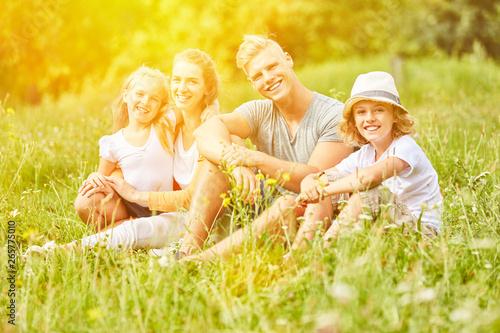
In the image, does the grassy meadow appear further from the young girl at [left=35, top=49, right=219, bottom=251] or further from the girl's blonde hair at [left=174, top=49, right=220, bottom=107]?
the girl's blonde hair at [left=174, top=49, right=220, bottom=107]

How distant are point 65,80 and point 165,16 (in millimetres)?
3645

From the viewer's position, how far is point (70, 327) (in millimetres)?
2486

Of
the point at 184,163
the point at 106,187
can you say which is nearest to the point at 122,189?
the point at 106,187

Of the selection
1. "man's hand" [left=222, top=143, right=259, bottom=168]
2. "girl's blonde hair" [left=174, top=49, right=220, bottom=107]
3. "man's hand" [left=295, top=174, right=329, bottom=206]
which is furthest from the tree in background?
"man's hand" [left=295, top=174, right=329, bottom=206]

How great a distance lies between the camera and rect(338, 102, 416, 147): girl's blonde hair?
11.1 ft

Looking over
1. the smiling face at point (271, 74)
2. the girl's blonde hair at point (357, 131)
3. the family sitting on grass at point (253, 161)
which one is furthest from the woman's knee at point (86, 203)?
the girl's blonde hair at point (357, 131)

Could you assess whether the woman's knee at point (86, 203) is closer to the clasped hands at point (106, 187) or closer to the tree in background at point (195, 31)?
the clasped hands at point (106, 187)

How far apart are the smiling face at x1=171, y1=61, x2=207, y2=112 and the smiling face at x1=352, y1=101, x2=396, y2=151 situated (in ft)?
3.75

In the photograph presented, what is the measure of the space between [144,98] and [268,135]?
0.88m

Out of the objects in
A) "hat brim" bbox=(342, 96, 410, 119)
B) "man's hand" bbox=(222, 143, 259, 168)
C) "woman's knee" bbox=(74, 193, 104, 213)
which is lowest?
"woman's knee" bbox=(74, 193, 104, 213)

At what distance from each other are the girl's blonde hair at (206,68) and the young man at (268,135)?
23cm

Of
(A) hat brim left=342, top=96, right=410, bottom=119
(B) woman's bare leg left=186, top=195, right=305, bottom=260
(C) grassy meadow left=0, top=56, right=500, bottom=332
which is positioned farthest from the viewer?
(A) hat brim left=342, top=96, right=410, bottom=119

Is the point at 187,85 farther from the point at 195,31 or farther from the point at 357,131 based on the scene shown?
the point at 195,31

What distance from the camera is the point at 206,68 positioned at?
4113mm
